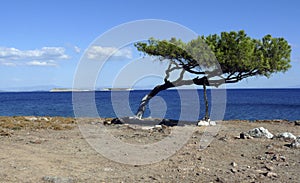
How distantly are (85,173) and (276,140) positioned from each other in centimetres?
939

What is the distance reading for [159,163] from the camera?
1039cm

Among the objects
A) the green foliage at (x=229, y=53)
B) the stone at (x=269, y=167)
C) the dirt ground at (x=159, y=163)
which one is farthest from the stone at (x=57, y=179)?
the green foliage at (x=229, y=53)

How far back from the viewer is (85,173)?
9070 millimetres

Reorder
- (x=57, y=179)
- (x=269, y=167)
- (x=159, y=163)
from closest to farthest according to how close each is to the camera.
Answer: (x=57, y=179)
(x=269, y=167)
(x=159, y=163)

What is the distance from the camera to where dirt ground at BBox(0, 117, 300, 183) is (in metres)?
8.62

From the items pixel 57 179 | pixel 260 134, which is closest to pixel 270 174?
pixel 57 179

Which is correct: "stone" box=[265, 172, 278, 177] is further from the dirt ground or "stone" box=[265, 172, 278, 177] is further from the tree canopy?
the tree canopy

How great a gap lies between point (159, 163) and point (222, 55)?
11967 millimetres

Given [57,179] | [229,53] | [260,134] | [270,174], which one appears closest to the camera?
[57,179]

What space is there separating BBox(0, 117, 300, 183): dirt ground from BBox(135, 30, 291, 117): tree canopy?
710 centimetres

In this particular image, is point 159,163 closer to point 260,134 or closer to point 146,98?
point 260,134

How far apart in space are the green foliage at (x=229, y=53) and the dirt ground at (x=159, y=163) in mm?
7040

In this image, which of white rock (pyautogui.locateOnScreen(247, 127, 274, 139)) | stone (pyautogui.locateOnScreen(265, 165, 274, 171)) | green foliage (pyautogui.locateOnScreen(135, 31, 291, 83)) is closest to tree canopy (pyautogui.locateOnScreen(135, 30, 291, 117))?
green foliage (pyautogui.locateOnScreen(135, 31, 291, 83))

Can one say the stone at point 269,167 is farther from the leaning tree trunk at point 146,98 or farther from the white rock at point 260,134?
the leaning tree trunk at point 146,98
